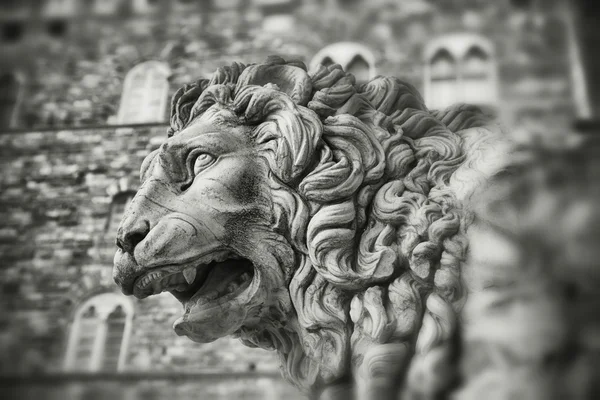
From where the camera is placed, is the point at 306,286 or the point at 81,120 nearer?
the point at 306,286

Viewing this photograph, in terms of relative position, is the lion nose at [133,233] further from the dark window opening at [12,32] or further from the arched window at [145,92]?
the dark window opening at [12,32]

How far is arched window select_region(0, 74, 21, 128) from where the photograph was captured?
13172 millimetres

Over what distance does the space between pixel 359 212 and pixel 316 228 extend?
0.30 ft

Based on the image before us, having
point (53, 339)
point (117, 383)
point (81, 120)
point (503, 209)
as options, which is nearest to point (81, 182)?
point (81, 120)

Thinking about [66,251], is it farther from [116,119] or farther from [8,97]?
[8,97]

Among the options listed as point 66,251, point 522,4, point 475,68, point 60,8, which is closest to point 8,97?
point 60,8

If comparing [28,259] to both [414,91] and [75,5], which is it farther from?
[414,91]

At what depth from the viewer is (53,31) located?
1300cm

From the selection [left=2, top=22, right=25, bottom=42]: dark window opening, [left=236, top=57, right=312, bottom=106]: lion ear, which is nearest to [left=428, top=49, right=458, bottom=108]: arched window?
[left=2, top=22, right=25, bottom=42]: dark window opening

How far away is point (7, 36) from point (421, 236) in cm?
1245

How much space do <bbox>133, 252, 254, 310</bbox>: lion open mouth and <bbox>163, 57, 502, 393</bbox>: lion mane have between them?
9cm

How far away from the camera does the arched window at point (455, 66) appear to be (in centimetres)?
1065

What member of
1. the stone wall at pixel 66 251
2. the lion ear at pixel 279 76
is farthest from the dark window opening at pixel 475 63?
the lion ear at pixel 279 76

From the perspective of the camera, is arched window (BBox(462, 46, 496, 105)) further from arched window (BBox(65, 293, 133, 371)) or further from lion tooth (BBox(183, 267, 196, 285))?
lion tooth (BBox(183, 267, 196, 285))
